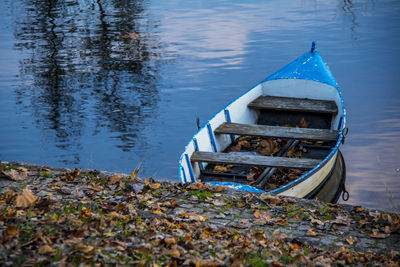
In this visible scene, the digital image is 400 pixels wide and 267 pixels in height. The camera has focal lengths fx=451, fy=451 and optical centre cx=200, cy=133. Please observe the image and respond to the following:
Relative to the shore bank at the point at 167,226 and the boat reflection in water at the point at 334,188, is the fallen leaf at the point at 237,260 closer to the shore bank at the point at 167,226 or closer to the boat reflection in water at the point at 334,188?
the shore bank at the point at 167,226

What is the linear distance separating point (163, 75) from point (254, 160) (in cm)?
1090

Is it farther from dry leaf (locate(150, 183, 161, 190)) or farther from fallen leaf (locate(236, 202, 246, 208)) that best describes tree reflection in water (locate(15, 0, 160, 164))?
fallen leaf (locate(236, 202, 246, 208))

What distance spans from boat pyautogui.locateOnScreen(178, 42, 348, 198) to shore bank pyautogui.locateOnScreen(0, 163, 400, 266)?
1056 millimetres

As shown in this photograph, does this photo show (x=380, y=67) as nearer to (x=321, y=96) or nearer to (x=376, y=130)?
(x=376, y=130)

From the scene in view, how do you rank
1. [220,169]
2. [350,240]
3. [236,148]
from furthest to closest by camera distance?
1. [236,148]
2. [220,169]
3. [350,240]

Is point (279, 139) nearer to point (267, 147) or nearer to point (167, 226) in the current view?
point (267, 147)

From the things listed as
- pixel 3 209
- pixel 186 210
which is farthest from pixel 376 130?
pixel 3 209

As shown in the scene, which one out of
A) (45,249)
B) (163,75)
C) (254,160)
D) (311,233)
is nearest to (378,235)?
(311,233)

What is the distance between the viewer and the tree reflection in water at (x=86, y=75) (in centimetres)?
1357

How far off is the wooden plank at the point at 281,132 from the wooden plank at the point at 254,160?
3.54 feet

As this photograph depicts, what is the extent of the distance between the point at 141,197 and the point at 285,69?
7537 mm

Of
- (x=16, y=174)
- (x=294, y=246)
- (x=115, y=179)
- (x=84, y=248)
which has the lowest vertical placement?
(x=294, y=246)

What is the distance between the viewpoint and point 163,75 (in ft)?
59.2

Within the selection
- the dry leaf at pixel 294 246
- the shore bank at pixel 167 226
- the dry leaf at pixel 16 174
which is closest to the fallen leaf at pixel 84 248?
the shore bank at pixel 167 226
